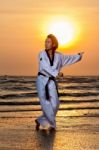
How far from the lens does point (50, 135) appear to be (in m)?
13.0

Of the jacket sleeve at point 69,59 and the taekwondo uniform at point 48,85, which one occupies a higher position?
the jacket sleeve at point 69,59

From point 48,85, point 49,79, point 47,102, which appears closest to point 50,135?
point 47,102

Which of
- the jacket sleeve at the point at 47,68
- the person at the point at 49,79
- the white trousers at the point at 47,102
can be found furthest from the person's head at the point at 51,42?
the white trousers at the point at 47,102

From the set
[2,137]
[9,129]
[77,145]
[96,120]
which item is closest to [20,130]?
[9,129]

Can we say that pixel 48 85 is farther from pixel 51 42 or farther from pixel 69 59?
pixel 51 42

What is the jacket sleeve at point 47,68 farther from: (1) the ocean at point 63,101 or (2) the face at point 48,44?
(1) the ocean at point 63,101

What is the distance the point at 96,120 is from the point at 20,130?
4.15m

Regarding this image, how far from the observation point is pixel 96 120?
57.5 feet

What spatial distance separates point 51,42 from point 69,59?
0.84 m

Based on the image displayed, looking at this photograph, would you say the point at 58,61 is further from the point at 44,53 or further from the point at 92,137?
the point at 92,137

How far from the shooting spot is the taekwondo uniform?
14.3 metres

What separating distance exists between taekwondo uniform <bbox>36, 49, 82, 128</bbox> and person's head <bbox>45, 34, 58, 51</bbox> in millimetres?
175

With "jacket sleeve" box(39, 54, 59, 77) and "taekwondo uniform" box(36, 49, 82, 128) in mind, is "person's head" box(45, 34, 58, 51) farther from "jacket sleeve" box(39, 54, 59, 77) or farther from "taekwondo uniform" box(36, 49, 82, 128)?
"jacket sleeve" box(39, 54, 59, 77)

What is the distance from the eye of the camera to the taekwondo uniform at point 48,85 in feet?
47.1
